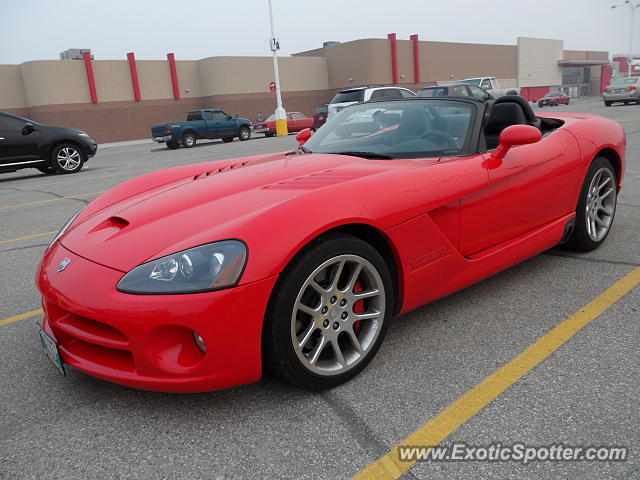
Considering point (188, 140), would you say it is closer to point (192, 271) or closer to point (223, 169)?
point (223, 169)

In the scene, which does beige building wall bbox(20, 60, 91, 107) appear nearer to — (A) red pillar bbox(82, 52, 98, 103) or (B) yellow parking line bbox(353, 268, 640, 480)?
(A) red pillar bbox(82, 52, 98, 103)

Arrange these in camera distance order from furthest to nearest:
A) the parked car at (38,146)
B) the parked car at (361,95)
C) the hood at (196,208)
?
the parked car at (361,95), the parked car at (38,146), the hood at (196,208)

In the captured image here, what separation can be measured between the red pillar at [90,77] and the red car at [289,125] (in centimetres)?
1393

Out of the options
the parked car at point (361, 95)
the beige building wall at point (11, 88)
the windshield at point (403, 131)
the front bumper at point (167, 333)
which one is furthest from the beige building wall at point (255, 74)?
the front bumper at point (167, 333)

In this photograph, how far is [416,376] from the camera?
8.00 ft

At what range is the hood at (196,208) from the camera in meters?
2.20

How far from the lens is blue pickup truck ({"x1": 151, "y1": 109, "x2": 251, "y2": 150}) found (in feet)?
71.6

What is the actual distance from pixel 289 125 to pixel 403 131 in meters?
25.4

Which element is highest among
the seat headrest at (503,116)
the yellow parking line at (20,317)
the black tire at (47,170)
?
the seat headrest at (503,116)

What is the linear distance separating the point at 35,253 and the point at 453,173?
398 centimetres

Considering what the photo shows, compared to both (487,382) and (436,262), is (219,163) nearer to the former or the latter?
(436,262)

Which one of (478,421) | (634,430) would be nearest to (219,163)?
(478,421)

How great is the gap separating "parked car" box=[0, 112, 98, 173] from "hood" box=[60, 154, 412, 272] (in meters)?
10.1

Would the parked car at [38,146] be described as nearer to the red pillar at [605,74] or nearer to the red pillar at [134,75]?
the red pillar at [134,75]
